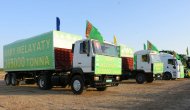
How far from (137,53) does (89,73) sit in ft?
37.7

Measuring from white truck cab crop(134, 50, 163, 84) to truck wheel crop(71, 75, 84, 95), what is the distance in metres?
10.2

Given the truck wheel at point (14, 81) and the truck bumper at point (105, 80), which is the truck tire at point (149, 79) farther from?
the truck wheel at point (14, 81)

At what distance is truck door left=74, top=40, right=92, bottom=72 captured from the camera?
1419 centimetres

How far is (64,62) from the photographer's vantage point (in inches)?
658

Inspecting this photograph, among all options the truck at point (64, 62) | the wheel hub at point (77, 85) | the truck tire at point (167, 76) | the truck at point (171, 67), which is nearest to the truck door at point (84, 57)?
the truck at point (64, 62)

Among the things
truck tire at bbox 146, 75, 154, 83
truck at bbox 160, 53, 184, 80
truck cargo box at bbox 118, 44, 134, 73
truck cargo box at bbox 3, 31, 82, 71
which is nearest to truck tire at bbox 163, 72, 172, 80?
truck at bbox 160, 53, 184, 80

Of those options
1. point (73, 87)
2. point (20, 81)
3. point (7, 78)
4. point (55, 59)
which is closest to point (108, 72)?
point (73, 87)

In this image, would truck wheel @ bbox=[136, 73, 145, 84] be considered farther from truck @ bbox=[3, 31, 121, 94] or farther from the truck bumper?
the truck bumper

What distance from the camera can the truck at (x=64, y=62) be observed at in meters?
14.2

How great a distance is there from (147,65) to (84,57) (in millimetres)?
10674

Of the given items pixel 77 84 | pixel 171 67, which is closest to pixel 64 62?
pixel 77 84

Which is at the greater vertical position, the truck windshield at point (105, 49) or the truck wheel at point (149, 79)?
the truck windshield at point (105, 49)

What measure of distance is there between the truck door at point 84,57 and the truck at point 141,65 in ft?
33.8

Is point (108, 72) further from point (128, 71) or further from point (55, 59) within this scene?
point (128, 71)
